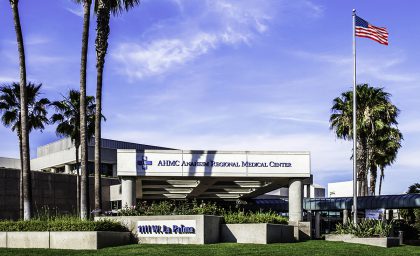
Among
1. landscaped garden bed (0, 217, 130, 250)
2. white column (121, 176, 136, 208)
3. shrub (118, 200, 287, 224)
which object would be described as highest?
white column (121, 176, 136, 208)

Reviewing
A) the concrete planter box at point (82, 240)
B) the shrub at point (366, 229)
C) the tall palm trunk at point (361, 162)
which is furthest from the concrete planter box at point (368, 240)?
the tall palm trunk at point (361, 162)

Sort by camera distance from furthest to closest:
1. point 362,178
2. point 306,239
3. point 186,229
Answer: point 362,178 → point 306,239 → point 186,229

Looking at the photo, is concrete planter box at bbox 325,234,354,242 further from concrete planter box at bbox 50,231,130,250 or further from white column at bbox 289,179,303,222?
concrete planter box at bbox 50,231,130,250

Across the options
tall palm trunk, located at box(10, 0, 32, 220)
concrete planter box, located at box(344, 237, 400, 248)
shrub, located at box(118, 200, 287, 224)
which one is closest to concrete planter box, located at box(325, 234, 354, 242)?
concrete planter box, located at box(344, 237, 400, 248)

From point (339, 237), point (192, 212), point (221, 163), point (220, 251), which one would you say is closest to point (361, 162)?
point (221, 163)

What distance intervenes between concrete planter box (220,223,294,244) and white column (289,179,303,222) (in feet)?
23.2

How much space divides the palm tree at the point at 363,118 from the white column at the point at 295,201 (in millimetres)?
15513

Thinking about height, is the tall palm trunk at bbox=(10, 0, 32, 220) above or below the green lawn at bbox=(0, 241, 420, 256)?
above

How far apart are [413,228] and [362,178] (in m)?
6.19

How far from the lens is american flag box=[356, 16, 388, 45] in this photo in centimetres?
3681

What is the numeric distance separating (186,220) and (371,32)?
56.0 ft

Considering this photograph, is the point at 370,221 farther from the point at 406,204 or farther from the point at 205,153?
the point at 406,204

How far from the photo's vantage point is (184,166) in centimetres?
3625

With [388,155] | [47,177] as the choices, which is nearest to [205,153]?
[47,177]
